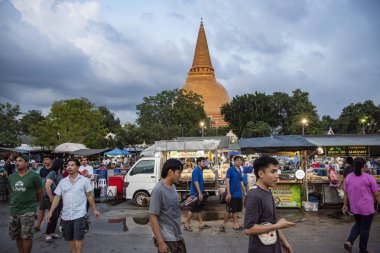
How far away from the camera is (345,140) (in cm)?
1241

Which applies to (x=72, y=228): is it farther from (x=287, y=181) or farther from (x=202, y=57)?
(x=202, y=57)

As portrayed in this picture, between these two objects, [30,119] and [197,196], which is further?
[30,119]

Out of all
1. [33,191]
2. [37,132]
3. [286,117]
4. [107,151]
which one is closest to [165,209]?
[33,191]

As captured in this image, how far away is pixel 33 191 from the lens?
546 centimetres

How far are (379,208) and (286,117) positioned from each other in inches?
1817

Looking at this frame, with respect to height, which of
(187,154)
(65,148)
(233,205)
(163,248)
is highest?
(65,148)

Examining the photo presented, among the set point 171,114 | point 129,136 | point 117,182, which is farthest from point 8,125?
point 117,182

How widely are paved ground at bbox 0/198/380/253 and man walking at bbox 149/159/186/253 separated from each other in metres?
3.09

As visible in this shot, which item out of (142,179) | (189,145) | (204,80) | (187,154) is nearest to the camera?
(142,179)

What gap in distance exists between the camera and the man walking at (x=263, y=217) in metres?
2.93

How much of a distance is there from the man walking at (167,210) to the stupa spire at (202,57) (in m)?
86.0

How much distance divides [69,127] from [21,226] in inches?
1689

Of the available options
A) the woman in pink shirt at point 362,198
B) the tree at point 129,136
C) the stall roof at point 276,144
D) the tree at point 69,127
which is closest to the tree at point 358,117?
the tree at point 129,136

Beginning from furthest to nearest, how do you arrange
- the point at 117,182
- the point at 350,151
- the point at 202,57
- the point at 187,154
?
the point at 202,57 < the point at 117,182 < the point at 187,154 < the point at 350,151
